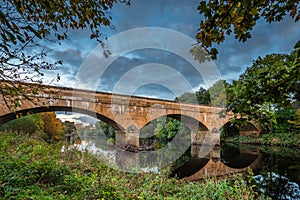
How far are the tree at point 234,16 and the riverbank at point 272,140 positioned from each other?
16.9m

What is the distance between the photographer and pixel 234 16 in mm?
1479

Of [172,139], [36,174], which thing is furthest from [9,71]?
[172,139]

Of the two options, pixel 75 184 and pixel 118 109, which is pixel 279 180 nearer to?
pixel 75 184

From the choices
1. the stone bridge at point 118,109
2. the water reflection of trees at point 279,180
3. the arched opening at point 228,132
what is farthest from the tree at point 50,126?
the water reflection of trees at point 279,180

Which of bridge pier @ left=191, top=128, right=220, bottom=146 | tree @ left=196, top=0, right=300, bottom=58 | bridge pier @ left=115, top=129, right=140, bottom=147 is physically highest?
tree @ left=196, top=0, right=300, bottom=58

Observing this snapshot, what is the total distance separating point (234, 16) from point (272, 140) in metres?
18.8

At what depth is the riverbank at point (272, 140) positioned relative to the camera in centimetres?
1541

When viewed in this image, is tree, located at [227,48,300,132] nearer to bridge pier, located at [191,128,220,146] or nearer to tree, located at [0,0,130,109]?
tree, located at [0,0,130,109]

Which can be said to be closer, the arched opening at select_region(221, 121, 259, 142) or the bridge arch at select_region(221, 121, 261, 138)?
the bridge arch at select_region(221, 121, 261, 138)

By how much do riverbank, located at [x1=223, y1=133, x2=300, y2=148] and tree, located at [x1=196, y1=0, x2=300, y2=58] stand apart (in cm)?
1689

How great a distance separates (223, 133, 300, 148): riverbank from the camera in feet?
50.6

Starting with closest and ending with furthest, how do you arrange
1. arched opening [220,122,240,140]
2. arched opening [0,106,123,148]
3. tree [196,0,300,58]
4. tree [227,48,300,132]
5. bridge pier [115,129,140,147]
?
tree [227,48,300,132], tree [196,0,300,58], arched opening [0,106,123,148], bridge pier [115,129,140,147], arched opening [220,122,240,140]

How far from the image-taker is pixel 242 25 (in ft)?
5.29

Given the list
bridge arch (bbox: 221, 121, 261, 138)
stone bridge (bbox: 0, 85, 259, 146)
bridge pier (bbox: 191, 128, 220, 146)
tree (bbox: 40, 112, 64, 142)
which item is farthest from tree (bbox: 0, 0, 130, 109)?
bridge arch (bbox: 221, 121, 261, 138)
